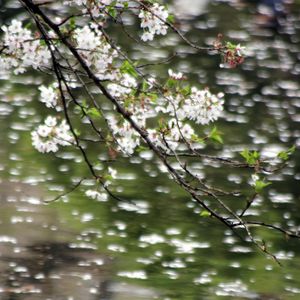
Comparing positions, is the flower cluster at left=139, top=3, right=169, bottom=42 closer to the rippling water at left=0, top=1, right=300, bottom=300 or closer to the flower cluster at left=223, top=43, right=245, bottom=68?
the flower cluster at left=223, top=43, right=245, bottom=68

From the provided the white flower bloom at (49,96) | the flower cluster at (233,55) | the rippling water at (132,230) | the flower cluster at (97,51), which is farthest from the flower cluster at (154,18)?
the rippling water at (132,230)

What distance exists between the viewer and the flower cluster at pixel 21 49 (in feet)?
20.2

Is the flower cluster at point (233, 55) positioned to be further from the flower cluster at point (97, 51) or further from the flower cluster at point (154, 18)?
the flower cluster at point (97, 51)

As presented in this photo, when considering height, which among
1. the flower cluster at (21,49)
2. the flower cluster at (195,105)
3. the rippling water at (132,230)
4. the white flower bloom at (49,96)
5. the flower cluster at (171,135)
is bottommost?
the flower cluster at (171,135)

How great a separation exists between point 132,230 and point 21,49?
7.03 metres

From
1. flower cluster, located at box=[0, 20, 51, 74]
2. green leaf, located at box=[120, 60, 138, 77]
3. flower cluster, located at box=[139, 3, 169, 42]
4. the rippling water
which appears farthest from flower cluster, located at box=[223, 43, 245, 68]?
the rippling water

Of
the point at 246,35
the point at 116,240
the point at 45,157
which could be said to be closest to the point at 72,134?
the point at 116,240

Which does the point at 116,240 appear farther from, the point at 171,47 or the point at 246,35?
the point at 246,35

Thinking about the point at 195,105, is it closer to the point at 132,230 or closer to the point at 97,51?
the point at 97,51

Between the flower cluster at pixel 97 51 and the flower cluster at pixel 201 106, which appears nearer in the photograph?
the flower cluster at pixel 97 51

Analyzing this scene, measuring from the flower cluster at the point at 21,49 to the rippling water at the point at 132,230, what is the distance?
487cm

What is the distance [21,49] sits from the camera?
628cm

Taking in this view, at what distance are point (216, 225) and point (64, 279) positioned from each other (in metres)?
3.21

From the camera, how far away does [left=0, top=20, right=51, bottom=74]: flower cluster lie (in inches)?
242
